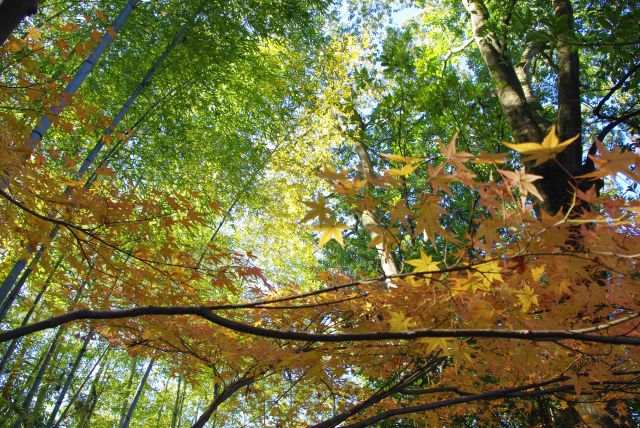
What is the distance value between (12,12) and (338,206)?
7.14 metres

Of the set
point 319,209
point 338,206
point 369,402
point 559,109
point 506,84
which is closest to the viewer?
point 319,209

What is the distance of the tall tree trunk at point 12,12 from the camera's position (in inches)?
38.7

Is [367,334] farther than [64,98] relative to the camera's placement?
No

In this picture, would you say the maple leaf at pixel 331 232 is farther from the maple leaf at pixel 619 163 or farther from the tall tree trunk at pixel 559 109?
the tall tree trunk at pixel 559 109

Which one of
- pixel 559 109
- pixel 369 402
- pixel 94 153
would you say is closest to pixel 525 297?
pixel 369 402

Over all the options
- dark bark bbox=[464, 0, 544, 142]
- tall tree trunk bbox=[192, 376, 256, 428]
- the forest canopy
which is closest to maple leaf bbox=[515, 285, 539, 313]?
the forest canopy

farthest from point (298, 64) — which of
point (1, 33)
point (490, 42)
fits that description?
point (1, 33)

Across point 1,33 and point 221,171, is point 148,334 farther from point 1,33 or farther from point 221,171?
point 221,171

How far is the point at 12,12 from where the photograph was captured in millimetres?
997

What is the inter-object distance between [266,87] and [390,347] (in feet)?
16.4

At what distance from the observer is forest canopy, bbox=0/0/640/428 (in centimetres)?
103

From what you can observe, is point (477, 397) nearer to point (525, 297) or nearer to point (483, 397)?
point (483, 397)

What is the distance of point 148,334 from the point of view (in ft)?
7.84

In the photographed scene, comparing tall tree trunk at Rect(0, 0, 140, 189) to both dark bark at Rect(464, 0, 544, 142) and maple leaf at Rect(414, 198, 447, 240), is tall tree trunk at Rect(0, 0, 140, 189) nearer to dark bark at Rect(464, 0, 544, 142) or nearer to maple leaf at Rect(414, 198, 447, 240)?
maple leaf at Rect(414, 198, 447, 240)
